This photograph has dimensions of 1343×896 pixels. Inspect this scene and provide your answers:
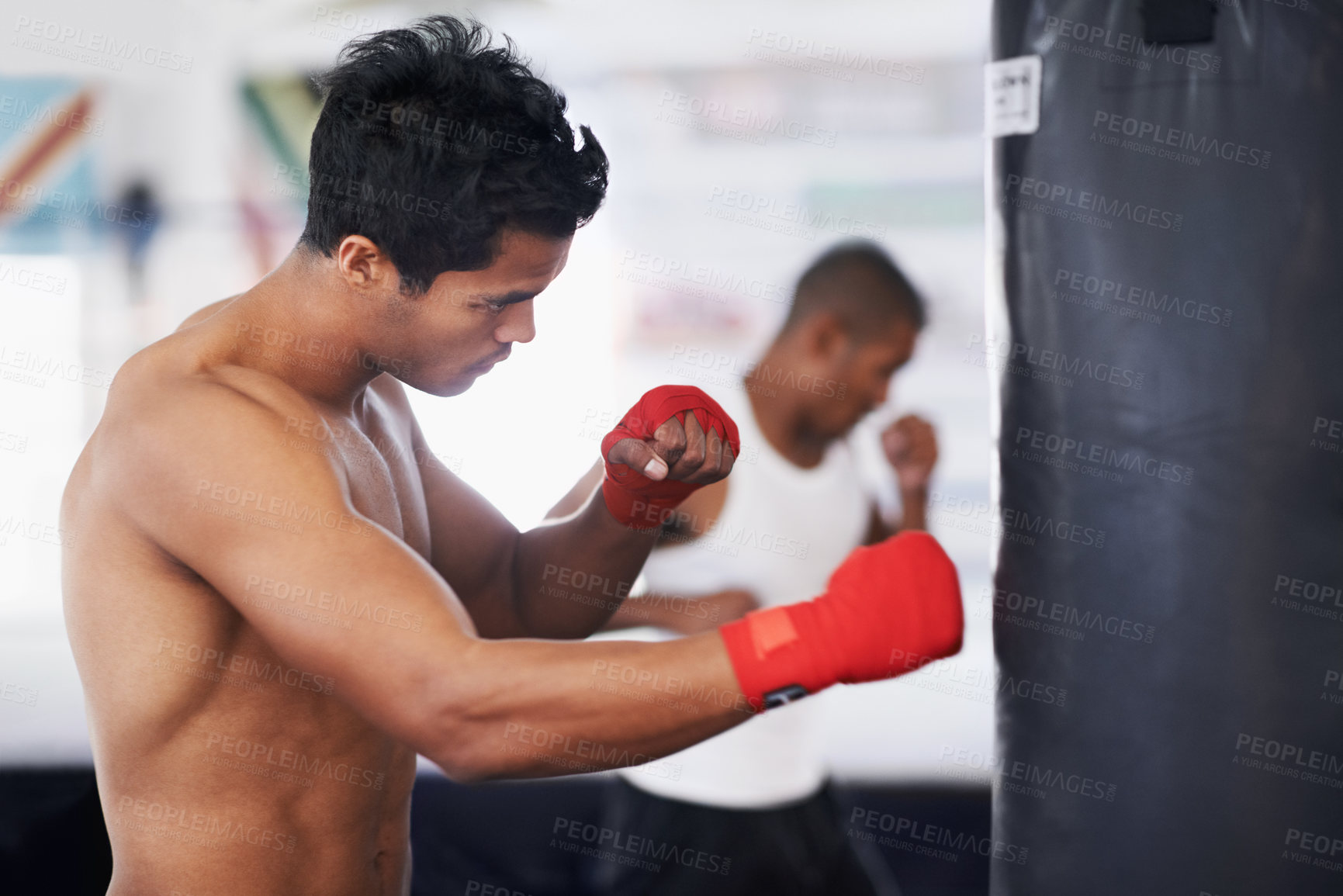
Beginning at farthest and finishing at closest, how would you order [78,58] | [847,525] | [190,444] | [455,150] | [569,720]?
1. [78,58]
2. [847,525]
3. [455,150]
4. [190,444]
5. [569,720]

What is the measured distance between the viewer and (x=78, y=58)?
8.71 feet

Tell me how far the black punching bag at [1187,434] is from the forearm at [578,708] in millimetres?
407

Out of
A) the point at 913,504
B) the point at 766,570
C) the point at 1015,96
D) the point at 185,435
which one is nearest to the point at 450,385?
the point at 185,435

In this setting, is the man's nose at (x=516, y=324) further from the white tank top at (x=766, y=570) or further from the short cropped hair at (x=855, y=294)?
the short cropped hair at (x=855, y=294)

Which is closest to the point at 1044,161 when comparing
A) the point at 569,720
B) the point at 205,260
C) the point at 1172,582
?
the point at 1172,582

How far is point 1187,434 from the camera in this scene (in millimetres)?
938

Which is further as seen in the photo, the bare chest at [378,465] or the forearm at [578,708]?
the bare chest at [378,465]

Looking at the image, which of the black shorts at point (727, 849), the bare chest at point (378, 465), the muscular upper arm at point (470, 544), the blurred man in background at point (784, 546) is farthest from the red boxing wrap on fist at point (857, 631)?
the black shorts at point (727, 849)

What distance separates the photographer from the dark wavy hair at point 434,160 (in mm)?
999

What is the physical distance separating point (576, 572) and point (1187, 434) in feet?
2.55

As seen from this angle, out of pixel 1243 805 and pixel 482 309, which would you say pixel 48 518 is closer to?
pixel 482 309

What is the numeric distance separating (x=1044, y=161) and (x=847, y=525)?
1.04 m

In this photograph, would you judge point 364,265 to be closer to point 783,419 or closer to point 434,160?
point 434,160

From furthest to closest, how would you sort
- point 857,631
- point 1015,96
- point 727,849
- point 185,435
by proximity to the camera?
point 727,849, point 1015,96, point 185,435, point 857,631
